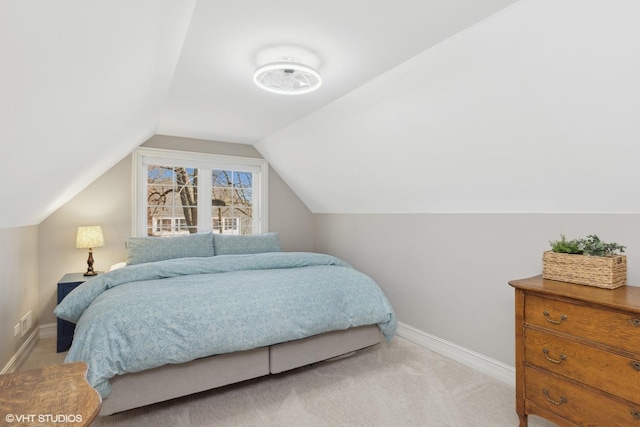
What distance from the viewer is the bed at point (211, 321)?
1784 millimetres

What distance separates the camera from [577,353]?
1539 mm

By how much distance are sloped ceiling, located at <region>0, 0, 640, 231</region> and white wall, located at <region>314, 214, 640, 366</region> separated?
12cm

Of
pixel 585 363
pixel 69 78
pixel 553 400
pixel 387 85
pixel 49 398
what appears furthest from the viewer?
pixel 387 85

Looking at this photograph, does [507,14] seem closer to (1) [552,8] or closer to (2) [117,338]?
(1) [552,8]

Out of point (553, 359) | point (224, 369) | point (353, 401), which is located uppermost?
point (553, 359)

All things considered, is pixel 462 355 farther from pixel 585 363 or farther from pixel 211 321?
pixel 211 321

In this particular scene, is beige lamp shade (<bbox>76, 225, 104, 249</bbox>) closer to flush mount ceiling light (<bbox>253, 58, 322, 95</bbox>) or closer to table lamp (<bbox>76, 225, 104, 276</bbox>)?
table lamp (<bbox>76, 225, 104, 276</bbox>)

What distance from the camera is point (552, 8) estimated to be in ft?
4.50

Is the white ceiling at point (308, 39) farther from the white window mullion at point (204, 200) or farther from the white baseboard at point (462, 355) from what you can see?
the white baseboard at point (462, 355)

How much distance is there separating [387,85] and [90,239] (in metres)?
2.97

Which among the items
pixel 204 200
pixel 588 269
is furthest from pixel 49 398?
pixel 204 200

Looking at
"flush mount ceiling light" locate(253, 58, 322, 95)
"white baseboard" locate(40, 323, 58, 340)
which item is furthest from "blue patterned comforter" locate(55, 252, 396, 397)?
"white baseboard" locate(40, 323, 58, 340)

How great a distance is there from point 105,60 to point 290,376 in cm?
216

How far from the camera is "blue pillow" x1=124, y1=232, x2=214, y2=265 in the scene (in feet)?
10.2
